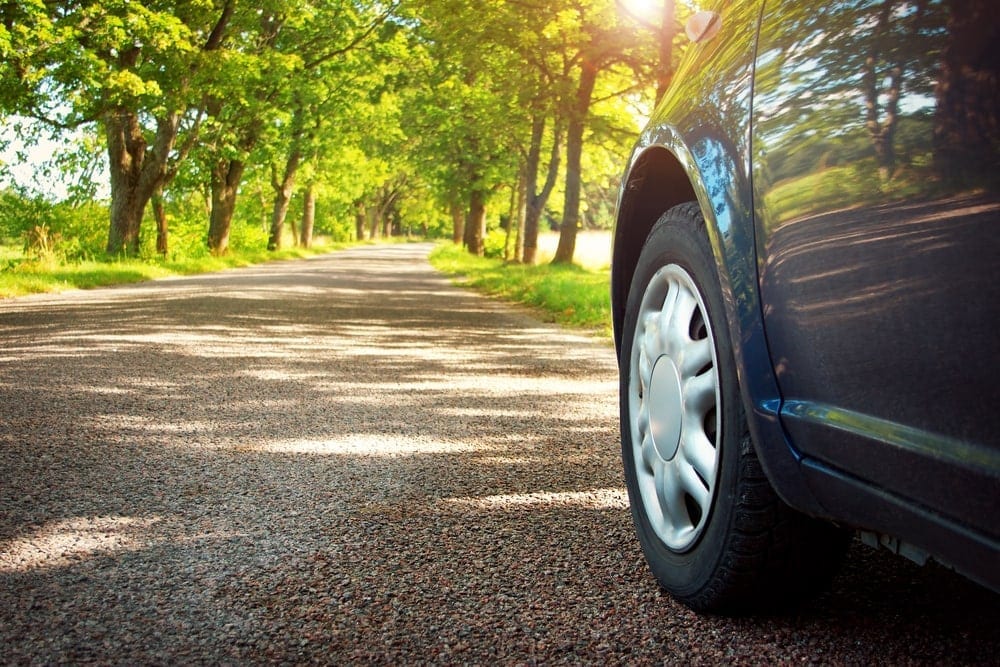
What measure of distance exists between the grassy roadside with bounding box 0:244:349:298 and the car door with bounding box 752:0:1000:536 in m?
12.0

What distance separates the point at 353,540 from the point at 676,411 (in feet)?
3.52

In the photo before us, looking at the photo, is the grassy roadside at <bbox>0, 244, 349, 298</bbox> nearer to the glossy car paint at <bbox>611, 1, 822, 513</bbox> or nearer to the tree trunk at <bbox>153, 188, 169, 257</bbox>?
the tree trunk at <bbox>153, 188, 169, 257</bbox>

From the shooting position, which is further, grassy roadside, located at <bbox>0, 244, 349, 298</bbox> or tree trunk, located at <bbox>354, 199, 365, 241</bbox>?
tree trunk, located at <bbox>354, 199, 365, 241</bbox>

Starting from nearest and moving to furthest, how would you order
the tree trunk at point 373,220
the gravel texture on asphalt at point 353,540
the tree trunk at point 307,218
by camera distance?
the gravel texture on asphalt at point 353,540 → the tree trunk at point 307,218 → the tree trunk at point 373,220

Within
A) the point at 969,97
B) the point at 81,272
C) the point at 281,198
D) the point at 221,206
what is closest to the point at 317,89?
the point at 221,206

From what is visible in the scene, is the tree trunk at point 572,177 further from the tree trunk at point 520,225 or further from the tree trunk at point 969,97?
the tree trunk at point 969,97

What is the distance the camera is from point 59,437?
13.0 ft

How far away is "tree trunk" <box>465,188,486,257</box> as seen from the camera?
37.8 meters

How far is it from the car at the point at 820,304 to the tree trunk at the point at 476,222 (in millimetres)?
35720

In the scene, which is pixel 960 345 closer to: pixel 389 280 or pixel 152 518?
pixel 152 518

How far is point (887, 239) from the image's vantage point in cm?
139

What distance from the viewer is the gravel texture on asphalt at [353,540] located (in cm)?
197

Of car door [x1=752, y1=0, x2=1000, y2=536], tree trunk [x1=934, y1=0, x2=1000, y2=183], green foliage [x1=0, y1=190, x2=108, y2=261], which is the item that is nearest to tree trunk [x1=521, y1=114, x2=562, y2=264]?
green foliage [x1=0, y1=190, x2=108, y2=261]

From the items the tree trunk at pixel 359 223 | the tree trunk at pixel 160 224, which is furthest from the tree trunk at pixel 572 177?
the tree trunk at pixel 359 223
